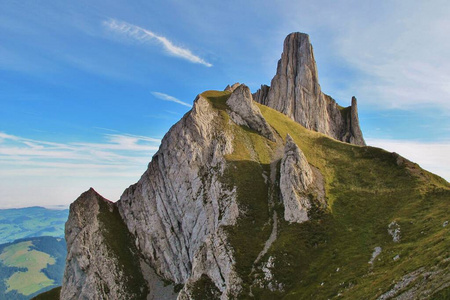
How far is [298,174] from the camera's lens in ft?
302

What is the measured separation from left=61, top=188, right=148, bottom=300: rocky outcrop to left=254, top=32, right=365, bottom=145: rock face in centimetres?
11602

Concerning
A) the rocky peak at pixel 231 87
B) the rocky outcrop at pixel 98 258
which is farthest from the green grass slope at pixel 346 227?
the rocky peak at pixel 231 87

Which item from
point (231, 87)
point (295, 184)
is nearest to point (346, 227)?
point (295, 184)

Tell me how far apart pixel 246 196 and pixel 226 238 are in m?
17.7

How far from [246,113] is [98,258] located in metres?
80.8

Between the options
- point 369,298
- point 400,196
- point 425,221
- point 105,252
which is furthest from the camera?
point 105,252

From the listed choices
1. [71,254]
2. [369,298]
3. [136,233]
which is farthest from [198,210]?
[369,298]

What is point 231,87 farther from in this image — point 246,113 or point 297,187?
point 297,187

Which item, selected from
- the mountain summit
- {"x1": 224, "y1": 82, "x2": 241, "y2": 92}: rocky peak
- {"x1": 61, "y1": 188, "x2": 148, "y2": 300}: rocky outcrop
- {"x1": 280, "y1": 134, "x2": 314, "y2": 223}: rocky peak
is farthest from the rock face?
{"x1": 61, "y1": 188, "x2": 148, "y2": 300}: rocky outcrop

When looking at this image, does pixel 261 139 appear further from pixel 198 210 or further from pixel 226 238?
pixel 226 238

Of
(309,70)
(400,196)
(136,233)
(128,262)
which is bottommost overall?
(128,262)

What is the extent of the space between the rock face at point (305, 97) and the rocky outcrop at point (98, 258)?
→ 116 meters

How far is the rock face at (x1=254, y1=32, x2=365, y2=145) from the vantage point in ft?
601

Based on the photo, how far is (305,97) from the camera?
184 meters
